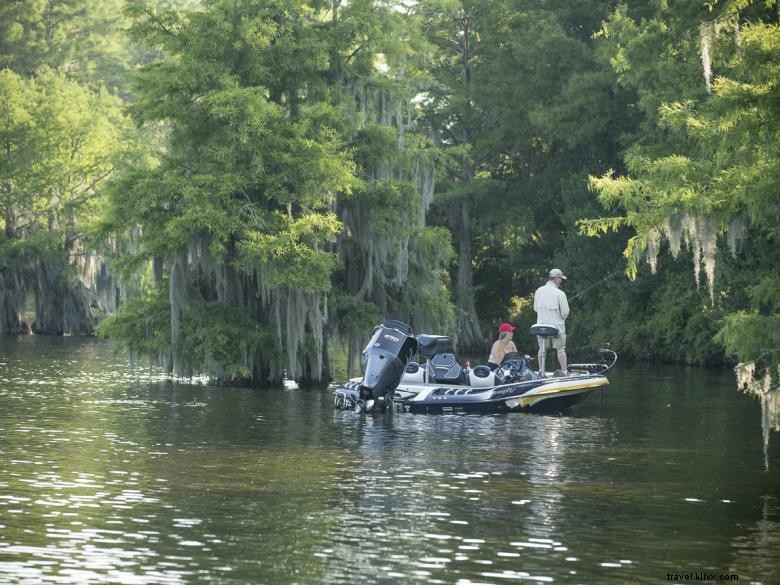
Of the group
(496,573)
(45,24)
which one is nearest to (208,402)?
(496,573)

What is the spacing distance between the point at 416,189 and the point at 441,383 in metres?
7.40

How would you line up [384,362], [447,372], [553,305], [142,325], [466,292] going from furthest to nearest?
[466,292]
[142,325]
[553,305]
[447,372]
[384,362]

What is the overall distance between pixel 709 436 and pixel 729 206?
5745 mm

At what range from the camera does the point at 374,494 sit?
16.0 meters

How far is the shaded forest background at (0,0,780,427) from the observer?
19.4 meters

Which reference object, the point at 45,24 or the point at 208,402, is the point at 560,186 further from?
the point at 45,24

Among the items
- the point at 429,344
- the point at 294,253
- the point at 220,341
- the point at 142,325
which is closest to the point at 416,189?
the point at 294,253

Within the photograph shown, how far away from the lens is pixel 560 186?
48.8 m

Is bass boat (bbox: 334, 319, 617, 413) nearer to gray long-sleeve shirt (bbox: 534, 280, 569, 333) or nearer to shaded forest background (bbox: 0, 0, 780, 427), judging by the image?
gray long-sleeve shirt (bbox: 534, 280, 569, 333)

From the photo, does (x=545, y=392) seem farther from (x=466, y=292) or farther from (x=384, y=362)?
(x=466, y=292)

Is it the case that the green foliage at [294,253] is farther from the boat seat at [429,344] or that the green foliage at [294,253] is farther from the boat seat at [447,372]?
the boat seat at [447,372]

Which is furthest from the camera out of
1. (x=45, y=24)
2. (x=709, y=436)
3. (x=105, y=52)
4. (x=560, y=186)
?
(x=105, y=52)

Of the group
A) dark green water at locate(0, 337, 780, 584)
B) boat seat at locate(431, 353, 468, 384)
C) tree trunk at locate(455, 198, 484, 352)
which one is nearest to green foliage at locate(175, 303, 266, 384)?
dark green water at locate(0, 337, 780, 584)

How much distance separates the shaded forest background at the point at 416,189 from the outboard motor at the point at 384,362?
3.69 m
